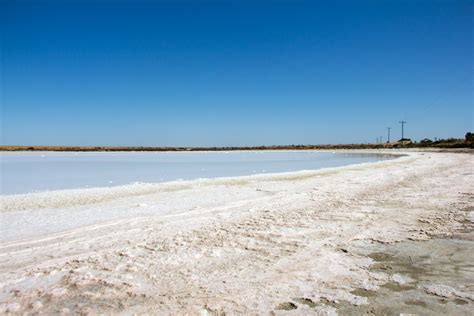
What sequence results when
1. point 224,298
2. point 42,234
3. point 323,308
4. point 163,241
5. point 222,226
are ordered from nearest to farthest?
point 323,308 → point 224,298 → point 163,241 → point 42,234 → point 222,226

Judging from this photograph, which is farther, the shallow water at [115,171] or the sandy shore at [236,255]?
the shallow water at [115,171]

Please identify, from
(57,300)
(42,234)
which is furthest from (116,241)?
(57,300)

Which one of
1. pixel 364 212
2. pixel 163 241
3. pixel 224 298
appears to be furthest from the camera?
pixel 364 212

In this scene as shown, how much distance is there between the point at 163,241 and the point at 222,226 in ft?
4.06

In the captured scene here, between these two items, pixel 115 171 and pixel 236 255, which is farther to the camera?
pixel 115 171

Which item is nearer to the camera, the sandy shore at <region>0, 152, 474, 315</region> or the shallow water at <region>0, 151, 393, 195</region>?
the sandy shore at <region>0, 152, 474, 315</region>

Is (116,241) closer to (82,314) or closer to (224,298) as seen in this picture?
(82,314)

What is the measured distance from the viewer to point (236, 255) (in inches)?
179

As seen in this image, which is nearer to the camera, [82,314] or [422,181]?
[82,314]

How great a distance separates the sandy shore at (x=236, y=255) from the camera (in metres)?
3.25

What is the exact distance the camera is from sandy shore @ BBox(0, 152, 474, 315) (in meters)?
3.25

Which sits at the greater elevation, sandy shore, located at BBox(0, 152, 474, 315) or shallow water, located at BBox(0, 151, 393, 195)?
shallow water, located at BBox(0, 151, 393, 195)

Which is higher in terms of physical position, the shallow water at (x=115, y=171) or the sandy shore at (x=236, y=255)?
the shallow water at (x=115, y=171)

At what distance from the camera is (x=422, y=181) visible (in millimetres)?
12203
